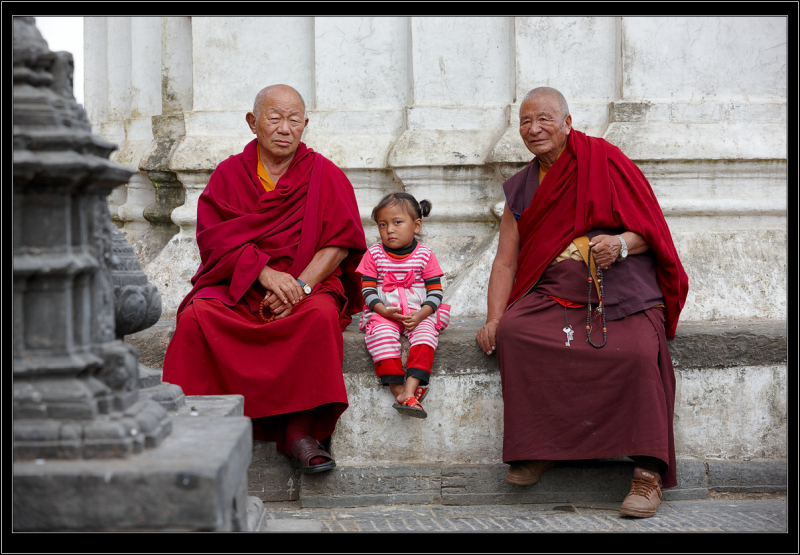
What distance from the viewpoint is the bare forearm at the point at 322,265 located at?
12.5 feet

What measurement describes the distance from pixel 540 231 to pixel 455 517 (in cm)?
137

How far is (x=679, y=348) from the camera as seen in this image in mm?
3887

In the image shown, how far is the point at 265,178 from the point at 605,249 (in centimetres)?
171

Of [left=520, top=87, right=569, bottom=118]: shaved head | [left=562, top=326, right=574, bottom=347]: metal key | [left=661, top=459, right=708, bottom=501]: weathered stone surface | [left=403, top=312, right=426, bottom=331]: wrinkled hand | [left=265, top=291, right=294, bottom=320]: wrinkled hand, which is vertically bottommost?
[left=661, top=459, right=708, bottom=501]: weathered stone surface

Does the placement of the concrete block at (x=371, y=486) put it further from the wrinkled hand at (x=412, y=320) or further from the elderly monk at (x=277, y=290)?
the wrinkled hand at (x=412, y=320)

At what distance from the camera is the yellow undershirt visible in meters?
4.06

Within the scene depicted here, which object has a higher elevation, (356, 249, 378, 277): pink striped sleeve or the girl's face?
the girl's face

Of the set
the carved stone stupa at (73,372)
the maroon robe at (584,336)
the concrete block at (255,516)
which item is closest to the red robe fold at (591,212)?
the maroon robe at (584,336)

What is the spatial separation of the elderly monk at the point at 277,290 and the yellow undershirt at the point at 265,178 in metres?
0.01

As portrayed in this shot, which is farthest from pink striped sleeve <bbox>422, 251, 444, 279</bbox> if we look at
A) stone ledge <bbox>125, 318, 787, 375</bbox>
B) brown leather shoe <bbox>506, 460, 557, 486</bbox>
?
brown leather shoe <bbox>506, 460, 557, 486</bbox>

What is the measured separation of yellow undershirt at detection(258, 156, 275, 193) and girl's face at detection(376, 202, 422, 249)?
0.60 metres

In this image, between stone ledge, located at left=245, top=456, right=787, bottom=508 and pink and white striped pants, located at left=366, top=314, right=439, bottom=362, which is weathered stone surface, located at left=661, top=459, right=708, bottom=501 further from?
pink and white striped pants, located at left=366, top=314, right=439, bottom=362
